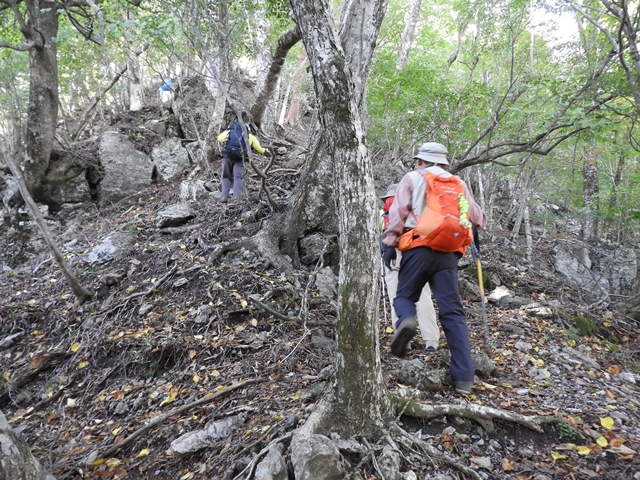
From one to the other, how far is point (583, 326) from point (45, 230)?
7.59 m

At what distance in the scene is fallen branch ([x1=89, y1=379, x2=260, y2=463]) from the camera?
3314mm

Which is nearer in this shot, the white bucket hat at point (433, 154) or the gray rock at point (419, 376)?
the gray rock at point (419, 376)

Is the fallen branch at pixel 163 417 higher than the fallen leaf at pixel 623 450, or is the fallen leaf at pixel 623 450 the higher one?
the fallen leaf at pixel 623 450

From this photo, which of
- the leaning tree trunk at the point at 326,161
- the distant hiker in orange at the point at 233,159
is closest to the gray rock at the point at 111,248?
the distant hiker in orange at the point at 233,159

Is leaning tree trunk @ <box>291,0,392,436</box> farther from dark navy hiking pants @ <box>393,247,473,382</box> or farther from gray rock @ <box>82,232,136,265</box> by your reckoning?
gray rock @ <box>82,232,136,265</box>

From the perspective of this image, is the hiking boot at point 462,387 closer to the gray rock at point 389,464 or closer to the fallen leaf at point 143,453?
the gray rock at point 389,464

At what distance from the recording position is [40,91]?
923 cm

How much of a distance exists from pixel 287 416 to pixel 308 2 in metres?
3.07

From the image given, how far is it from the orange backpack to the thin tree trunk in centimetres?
502

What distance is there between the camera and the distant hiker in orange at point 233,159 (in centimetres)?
785

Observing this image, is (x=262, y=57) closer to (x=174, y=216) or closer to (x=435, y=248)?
(x=174, y=216)

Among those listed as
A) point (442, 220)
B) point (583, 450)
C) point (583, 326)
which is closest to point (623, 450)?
point (583, 450)

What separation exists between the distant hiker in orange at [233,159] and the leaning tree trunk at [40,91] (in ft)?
16.5

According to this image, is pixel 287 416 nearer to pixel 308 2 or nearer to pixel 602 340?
pixel 308 2
